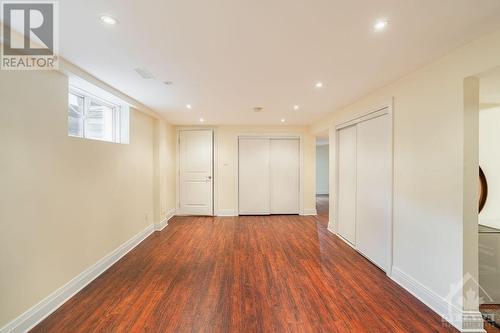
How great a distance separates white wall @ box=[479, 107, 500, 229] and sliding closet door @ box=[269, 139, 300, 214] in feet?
11.5

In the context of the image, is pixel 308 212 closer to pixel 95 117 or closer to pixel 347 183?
pixel 347 183

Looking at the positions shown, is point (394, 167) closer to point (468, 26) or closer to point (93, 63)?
point (468, 26)

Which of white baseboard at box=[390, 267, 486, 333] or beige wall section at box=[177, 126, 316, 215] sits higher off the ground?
beige wall section at box=[177, 126, 316, 215]

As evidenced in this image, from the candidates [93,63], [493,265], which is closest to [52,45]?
[93,63]

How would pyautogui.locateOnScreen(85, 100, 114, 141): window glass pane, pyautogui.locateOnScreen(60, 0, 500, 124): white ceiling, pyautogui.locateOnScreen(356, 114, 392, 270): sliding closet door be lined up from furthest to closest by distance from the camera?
pyautogui.locateOnScreen(85, 100, 114, 141): window glass pane
pyautogui.locateOnScreen(356, 114, 392, 270): sliding closet door
pyautogui.locateOnScreen(60, 0, 500, 124): white ceiling

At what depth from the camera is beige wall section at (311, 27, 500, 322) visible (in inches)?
72.2

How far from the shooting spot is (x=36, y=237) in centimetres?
191

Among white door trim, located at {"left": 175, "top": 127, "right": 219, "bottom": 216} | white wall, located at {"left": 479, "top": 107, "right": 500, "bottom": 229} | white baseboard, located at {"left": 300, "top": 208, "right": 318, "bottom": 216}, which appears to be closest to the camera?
white wall, located at {"left": 479, "top": 107, "right": 500, "bottom": 229}

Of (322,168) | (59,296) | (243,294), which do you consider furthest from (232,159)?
(322,168)

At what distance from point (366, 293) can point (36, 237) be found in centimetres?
326

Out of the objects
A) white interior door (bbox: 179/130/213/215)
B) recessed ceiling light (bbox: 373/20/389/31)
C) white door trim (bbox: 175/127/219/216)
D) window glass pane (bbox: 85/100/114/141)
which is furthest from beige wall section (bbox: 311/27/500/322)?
white interior door (bbox: 179/130/213/215)

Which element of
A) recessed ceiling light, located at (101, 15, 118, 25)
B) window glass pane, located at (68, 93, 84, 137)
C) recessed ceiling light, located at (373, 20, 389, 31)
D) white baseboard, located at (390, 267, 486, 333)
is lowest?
white baseboard, located at (390, 267, 486, 333)

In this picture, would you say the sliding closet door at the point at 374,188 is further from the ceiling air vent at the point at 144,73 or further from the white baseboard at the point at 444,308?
the ceiling air vent at the point at 144,73

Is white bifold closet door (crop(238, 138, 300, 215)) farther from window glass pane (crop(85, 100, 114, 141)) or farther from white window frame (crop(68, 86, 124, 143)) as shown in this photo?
window glass pane (crop(85, 100, 114, 141))
